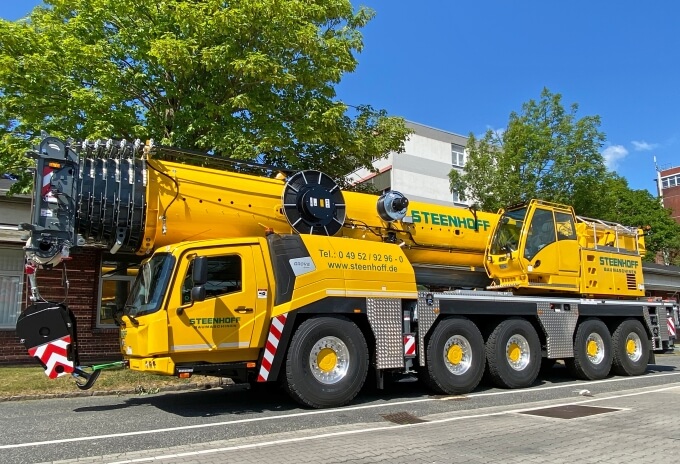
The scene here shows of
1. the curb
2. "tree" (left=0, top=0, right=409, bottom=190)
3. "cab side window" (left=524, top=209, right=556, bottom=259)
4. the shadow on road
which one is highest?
"tree" (left=0, top=0, right=409, bottom=190)

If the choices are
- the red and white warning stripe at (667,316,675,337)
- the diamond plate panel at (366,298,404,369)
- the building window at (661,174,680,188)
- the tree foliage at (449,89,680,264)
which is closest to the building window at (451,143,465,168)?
the tree foliage at (449,89,680,264)

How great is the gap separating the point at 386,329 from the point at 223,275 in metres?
2.78

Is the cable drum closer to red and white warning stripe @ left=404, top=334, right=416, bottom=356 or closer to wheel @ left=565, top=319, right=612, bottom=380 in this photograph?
red and white warning stripe @ left=404, top=334, right=416, bottom=356

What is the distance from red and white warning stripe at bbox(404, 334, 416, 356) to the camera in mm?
9281

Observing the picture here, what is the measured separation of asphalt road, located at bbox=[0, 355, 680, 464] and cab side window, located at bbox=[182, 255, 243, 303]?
1.78m

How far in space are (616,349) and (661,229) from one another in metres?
40.2

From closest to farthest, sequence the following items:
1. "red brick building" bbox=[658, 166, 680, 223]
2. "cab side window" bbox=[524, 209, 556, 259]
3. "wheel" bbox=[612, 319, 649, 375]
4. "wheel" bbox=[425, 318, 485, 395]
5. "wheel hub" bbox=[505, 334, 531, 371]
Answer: "wheel" bbox=[425, 318, 485, 395] < "wheel hub" bbox=[505, 334, 531, 371] < "cab side window" bbox=[524, 209, 556, 259] < "wheel" bbox=[612, 319, 649, 375] < "red brick building" bbox=[658, 166, 680, 223]

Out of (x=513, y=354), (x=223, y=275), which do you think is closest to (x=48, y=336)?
(x=223, y=275)

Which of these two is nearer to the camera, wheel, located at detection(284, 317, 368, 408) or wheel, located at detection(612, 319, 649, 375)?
wheel, located at detection(284, 317, 368, 408)

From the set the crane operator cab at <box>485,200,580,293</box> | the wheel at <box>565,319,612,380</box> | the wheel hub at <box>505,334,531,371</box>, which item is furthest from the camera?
the wheel at <box>565,319,612,380</box>

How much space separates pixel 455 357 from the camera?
32.6 feet

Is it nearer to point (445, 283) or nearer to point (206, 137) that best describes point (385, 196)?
point (445, 283)

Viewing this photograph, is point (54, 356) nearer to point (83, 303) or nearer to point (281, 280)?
point (281, 280)

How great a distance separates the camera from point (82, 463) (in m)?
5.39
